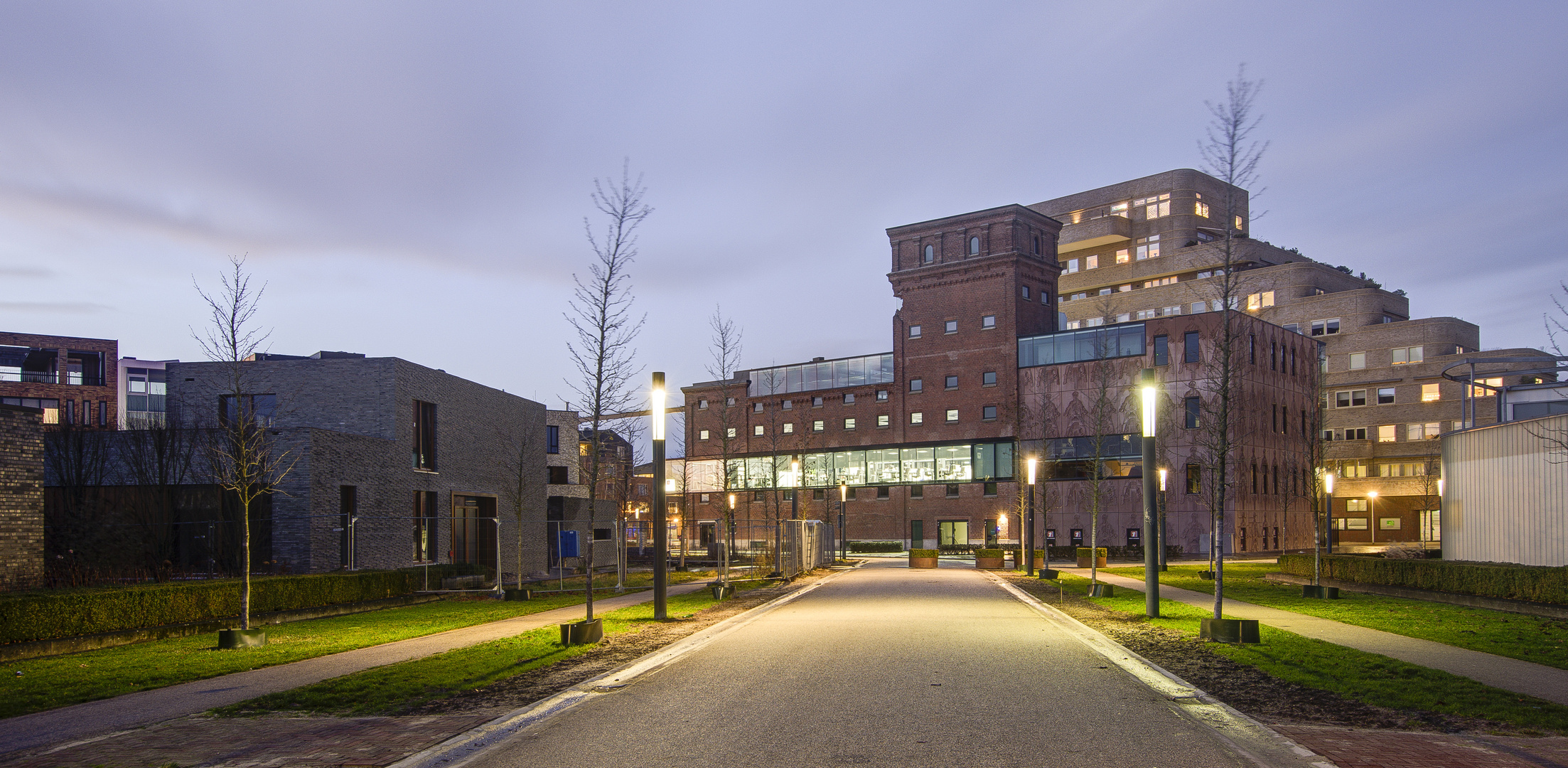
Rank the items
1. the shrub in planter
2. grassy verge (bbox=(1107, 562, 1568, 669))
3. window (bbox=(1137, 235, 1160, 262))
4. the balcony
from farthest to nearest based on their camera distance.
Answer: the balcony < window (bbox=(1137, 235, 1160, 262)) < the shrub in planter < grassy verge (bbox=(1107, 562, 1568, 669))

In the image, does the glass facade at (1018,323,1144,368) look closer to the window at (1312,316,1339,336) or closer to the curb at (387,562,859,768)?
the window at (1312,316,1339,336)

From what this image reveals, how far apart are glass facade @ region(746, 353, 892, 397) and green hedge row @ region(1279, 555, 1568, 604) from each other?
5329 cm

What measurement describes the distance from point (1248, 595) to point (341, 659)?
70.3ft

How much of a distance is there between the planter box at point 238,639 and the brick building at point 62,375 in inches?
2369

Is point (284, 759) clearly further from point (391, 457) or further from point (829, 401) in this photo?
point (829, 401)

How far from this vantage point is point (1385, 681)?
1148cm

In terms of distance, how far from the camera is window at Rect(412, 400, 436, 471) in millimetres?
38406

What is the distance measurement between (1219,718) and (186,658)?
13.6 m

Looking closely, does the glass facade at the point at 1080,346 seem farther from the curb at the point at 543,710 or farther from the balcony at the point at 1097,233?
the curb at the point at 543,710

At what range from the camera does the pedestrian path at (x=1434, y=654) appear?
11211 millimetres

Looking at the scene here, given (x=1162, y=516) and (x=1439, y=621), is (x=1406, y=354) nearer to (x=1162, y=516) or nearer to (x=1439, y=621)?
(x=1162, y=516)

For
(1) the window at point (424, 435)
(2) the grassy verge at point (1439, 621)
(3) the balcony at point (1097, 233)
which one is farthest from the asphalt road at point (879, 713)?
(3) the balcony at point (1097, 233)

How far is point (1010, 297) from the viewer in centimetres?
7462

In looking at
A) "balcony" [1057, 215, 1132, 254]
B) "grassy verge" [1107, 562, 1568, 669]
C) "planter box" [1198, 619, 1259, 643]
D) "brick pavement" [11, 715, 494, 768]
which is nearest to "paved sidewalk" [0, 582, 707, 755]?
"brick pavement" [11, 715, 494, 768]
